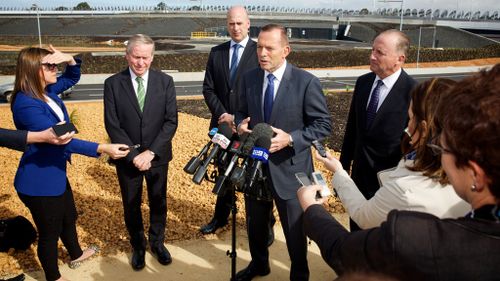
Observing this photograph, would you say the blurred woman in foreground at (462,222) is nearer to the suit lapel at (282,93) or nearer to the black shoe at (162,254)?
the suit lapel at (282,93)

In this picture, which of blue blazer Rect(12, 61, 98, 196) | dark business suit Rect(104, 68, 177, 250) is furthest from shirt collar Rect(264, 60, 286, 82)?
blue blazer Rect(12, 61, 98, 196)

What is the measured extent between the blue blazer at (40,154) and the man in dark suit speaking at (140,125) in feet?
2.05

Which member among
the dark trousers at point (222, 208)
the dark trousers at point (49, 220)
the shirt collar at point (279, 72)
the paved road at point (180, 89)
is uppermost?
the shirt collar at point (279, 72)

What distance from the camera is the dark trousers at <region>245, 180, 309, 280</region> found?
3900 millimetres

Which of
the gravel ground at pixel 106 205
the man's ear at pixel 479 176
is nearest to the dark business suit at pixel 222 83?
the gravel ground at pixel 106 205

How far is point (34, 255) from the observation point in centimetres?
472

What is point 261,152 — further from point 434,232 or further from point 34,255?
point 34,255

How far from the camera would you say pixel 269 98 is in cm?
393

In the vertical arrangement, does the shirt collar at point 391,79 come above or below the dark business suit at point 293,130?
above

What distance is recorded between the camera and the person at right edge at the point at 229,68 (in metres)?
5.07

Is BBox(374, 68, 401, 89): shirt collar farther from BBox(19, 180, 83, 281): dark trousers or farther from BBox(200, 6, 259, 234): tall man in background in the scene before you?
BBox(19, 180, 83, 281): dark trousers

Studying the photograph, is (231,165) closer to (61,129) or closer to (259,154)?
(259,154)

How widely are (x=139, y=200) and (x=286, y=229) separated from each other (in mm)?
1815

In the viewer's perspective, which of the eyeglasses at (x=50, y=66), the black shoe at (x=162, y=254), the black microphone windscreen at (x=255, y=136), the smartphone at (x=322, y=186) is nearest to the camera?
the smartphone at (x=322, y=186)
